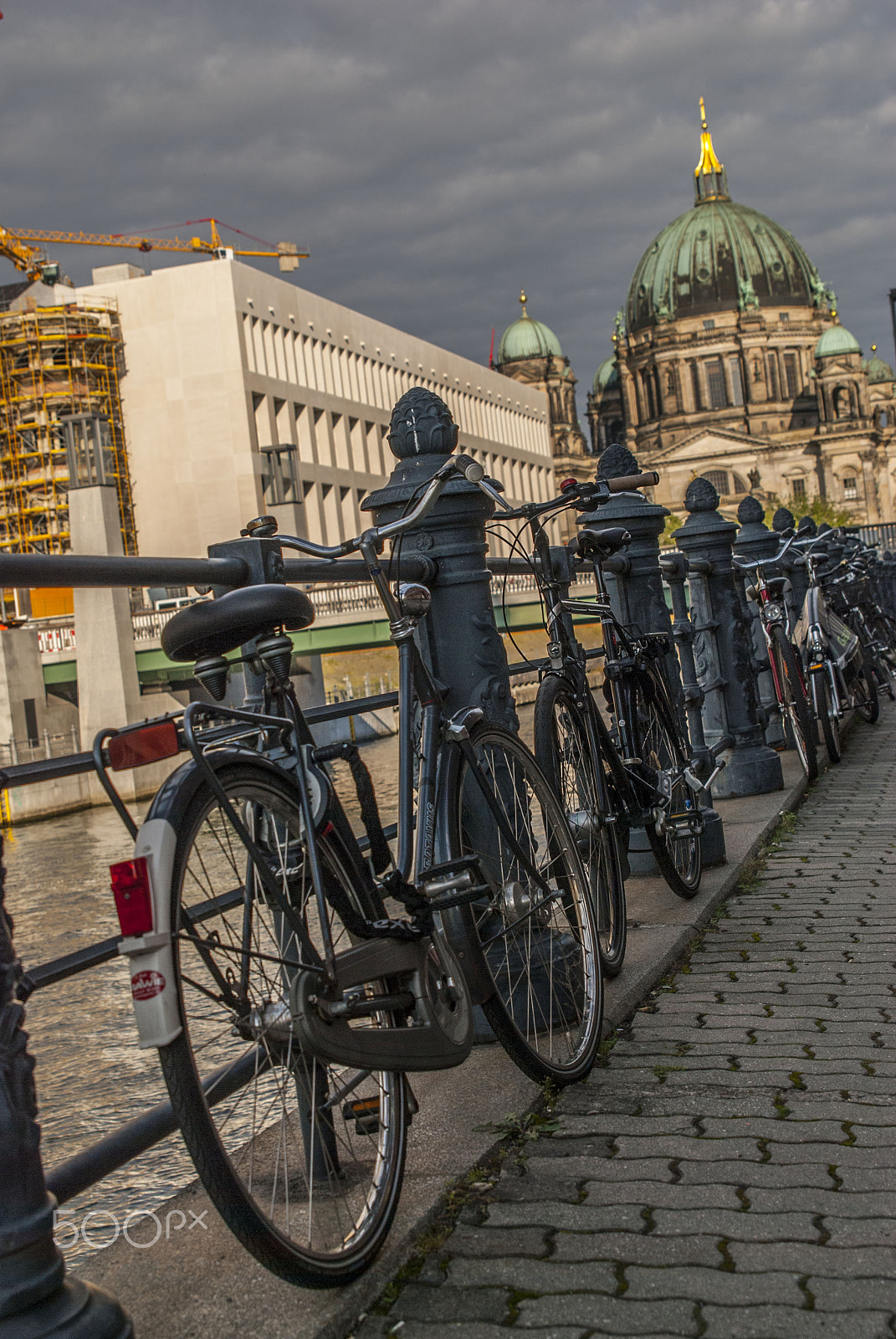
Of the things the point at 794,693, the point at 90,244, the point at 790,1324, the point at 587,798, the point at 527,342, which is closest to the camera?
the point at 790,1324

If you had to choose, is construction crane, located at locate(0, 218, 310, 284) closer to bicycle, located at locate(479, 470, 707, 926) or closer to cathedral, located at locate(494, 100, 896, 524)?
cathedral, located at locate(494, 100, 896, 524)

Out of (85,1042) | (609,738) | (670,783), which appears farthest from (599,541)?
(85,1042)

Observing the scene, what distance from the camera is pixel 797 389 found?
117438 millimetres

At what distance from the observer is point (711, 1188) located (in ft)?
8.95

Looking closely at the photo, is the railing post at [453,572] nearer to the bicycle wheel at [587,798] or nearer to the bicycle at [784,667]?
the bicycle wheel at [587,798]

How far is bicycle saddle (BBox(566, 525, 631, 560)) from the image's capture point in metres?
4.57

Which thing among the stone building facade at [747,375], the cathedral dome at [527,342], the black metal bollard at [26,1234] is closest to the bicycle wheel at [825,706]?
the black metal bollard at [26,1234]

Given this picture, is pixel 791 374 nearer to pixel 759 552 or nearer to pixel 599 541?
pixel 759 552

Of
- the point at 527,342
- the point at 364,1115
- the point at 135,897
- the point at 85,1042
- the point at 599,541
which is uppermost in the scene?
the point at 527,342

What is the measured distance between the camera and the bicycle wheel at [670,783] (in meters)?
4.74

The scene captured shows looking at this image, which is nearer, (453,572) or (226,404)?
(453,572)

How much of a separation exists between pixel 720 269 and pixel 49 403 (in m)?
75.2

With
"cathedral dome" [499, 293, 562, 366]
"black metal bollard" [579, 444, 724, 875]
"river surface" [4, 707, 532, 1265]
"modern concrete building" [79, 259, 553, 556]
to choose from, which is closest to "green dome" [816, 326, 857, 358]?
"cathedral dome" [499, 293, 562, 366]

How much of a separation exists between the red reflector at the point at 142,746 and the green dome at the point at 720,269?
121057 millimetres
